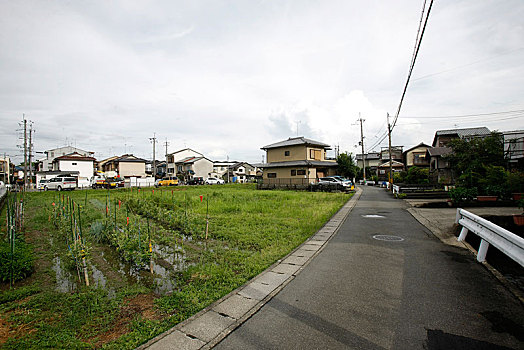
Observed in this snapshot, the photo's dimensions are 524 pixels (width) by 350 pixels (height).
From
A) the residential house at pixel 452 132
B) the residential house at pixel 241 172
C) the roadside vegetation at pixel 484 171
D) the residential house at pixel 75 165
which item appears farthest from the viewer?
the residential house at pixel 241 172

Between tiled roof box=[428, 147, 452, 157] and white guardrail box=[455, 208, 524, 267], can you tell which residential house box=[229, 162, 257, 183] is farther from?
white guardrail box=[455, 208, 524, 267]

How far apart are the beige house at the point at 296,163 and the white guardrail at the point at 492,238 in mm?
23343

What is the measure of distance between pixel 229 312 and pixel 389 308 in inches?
82.1

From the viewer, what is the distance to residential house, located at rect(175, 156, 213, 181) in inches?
2186

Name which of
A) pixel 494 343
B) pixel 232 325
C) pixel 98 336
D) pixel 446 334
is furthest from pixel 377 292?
pixel 98 336

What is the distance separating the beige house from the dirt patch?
87.7 ft

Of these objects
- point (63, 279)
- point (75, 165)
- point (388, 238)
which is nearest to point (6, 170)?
point (75, 165)

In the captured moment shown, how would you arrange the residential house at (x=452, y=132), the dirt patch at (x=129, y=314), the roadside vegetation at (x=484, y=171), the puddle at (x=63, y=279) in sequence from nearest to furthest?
the dirt patch at (x=129, y=314) → the puddle at (x=63, y=279) → the roadside vegetation at (x=484, y=171) → the residential house at (x=452, y=132)

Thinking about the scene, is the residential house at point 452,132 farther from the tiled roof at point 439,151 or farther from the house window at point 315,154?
the house window at point 315,154

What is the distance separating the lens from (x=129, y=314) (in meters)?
3.51

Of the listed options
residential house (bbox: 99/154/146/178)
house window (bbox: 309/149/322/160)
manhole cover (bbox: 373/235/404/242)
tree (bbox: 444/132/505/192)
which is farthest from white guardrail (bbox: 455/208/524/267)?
residential house (bbox: 99/154/146/178)

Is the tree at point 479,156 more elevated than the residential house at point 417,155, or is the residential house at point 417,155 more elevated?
the residential house at point 417,155

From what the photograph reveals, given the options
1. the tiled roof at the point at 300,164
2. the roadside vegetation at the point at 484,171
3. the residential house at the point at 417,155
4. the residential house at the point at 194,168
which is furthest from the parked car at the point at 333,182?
the residential house at the point at 194,168

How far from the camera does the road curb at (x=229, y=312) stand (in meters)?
2.86
